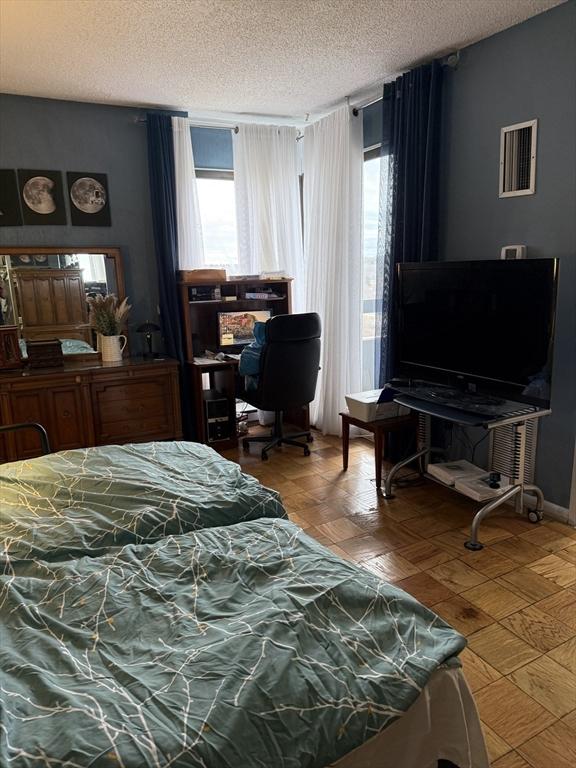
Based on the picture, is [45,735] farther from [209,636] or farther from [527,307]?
[527,307]

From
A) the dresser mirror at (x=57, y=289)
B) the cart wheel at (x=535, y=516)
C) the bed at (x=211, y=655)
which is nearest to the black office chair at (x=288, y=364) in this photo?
the dresser mirror at (x=57, y=289)

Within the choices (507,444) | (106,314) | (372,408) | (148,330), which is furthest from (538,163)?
(106,314)

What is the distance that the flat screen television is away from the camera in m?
2.49

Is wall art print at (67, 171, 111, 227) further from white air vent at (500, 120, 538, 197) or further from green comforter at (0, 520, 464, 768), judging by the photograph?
green comforter at (0, 520, 464, 768)

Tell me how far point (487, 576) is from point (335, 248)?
2.75 metres

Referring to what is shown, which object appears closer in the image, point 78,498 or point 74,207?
point 78,498

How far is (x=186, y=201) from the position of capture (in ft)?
13.7

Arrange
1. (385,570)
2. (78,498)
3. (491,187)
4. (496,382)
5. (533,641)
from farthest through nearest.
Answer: (491,187) → (496,382) → (385,570) → (533,641) → (78,498)

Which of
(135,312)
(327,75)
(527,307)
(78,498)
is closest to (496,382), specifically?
(527,307)

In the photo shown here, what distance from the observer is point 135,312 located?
13.9 ft

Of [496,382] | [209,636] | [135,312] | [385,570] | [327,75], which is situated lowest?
[385,570]

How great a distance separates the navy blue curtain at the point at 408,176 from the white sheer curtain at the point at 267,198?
1179 millimetres

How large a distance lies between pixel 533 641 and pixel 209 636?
56.7 inches

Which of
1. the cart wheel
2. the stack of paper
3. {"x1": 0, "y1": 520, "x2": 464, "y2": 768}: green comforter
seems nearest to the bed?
{"x1": 0, "y1": 520, "x2": 464, "y2": 768}: green comforter
